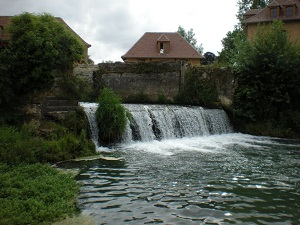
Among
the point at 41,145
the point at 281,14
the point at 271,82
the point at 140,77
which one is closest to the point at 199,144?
the point at 41,145

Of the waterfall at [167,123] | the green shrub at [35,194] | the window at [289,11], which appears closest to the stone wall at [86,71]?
the waterfall at [167,123]

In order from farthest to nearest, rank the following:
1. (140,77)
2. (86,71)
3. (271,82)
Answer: (86,71)
(140,77)
(271,82)

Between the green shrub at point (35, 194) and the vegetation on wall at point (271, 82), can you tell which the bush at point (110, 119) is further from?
the vegetation on wall at point (271, 82)

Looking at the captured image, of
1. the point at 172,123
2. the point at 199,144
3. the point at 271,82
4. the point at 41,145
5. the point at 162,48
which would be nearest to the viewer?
the point at 41,145

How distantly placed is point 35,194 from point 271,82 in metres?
14.7

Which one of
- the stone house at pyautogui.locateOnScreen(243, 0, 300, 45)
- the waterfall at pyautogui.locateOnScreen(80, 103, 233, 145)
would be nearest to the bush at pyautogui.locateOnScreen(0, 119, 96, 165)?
the waterfall at pyautogui.locateOnScreen(80, 103, 233, 145)

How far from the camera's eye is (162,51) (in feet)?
103

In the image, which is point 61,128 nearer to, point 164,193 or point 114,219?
point 164,193

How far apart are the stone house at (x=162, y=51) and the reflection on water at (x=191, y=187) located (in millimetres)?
20078

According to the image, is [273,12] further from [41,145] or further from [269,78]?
[41,145]

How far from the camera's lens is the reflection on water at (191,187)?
558 cm

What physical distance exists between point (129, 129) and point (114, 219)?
7.73 metres

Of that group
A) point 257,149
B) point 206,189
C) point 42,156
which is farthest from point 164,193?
point 257,149

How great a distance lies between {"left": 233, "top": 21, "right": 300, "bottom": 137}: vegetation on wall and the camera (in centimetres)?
1725
